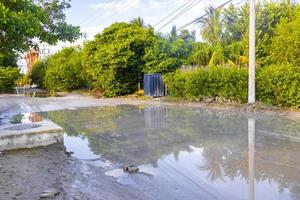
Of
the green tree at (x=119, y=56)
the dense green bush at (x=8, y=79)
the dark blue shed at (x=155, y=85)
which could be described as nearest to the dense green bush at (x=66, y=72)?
the dense green bush at (x=8, y=79)

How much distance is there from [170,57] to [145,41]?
267 centimetres

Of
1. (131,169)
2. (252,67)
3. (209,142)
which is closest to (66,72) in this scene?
(252,67)

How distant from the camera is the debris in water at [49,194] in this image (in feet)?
16.9

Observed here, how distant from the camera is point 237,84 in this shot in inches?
627

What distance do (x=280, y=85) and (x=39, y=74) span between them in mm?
42596

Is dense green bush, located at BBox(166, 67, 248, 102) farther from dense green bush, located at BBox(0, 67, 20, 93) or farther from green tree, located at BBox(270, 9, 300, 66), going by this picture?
dense green bush, located at BBox(0, 67, 20, 93)

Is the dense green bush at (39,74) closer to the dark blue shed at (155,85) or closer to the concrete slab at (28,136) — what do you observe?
the dark blue shed at (155,85)

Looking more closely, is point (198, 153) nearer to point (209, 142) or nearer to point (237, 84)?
point (209, 142)

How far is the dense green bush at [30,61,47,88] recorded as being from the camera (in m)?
48.8

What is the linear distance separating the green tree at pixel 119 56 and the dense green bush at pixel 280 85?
11.7 m

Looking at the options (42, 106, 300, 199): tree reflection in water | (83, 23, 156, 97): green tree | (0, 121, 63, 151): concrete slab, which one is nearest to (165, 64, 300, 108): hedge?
(42, 106, 300, 199): tree reflection in water

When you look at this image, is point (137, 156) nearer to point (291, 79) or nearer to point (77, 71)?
point (291, 79)

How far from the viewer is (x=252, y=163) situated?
6836mm

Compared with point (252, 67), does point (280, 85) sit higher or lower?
lower
